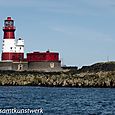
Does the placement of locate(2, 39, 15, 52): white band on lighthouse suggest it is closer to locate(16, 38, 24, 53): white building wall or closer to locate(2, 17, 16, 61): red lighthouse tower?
locate(2, 17, 16, 61): red lighthouse tower

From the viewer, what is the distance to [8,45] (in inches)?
4569

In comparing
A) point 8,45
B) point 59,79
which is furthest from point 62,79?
point 8,45

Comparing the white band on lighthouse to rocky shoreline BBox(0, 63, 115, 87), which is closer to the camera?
rocky shoreline BBox(0, 63, 115, 87)

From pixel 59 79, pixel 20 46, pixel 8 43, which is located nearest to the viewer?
pixel 59 79

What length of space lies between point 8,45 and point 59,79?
2042 centimetres

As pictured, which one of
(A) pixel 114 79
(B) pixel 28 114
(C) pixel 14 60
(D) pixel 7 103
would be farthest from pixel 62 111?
(C) pixel 14 60

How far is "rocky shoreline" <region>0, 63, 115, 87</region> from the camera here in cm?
9438

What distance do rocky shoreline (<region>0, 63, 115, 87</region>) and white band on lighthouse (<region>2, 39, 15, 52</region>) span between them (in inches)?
183

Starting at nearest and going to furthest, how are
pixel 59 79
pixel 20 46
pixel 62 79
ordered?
pixel 62 79 < pixel 59 79 < pixel 20 46

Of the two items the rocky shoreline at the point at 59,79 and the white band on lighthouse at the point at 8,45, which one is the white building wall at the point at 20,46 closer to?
the white band on lighthouse at the point at 8,45

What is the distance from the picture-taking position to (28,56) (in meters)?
121

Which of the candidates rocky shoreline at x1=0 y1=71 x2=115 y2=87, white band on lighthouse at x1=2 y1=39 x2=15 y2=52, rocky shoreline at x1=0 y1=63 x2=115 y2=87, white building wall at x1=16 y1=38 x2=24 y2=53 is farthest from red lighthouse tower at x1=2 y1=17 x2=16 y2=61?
rocky shoreline at x1=0 y1=71 x2=115 y2=87

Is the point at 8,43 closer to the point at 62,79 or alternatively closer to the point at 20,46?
the point at 20,46

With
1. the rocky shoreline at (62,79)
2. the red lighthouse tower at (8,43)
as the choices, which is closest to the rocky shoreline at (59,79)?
the rocky shoreline at (62,79)
